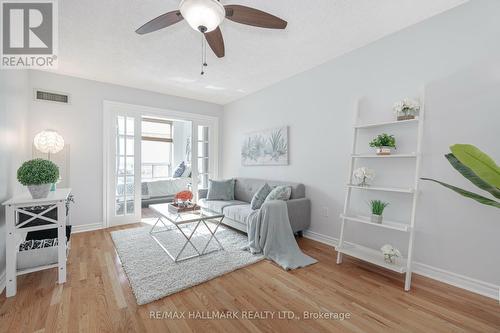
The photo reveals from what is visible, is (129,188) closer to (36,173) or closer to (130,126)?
(130,126)

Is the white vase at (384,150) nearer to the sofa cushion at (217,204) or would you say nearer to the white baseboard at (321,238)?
the white baseboard at (321,238)

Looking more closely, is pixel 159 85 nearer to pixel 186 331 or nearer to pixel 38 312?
pixel 38 312

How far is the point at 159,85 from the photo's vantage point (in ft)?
13.4

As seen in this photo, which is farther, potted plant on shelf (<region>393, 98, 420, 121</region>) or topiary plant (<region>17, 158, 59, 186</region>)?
potted plant on shelf (<region>393, 98, 420, 121</region>)

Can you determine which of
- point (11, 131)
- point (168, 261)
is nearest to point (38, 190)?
point (11, 131)

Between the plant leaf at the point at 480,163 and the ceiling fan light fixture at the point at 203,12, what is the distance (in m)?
1.92

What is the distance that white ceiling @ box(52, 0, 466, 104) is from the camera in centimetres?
205

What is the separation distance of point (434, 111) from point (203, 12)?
238 cm

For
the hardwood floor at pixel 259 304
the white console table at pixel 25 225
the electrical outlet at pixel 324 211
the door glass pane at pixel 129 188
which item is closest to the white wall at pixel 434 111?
the electrical outlet at pixel 324 211

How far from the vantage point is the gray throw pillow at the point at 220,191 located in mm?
4184

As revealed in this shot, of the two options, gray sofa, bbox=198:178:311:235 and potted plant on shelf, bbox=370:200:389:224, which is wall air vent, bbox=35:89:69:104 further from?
potted plant on shelf, bbox=370:200:389:224

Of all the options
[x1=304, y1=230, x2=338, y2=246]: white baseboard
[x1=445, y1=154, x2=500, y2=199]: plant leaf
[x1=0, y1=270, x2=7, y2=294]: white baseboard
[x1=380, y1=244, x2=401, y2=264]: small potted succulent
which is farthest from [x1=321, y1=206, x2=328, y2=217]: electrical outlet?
[x1=0, y1=270, x2=7, y2=294]: white baseboard

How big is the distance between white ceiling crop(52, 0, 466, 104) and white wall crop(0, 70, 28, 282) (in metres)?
0.69

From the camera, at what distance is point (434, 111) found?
86.6 inches
